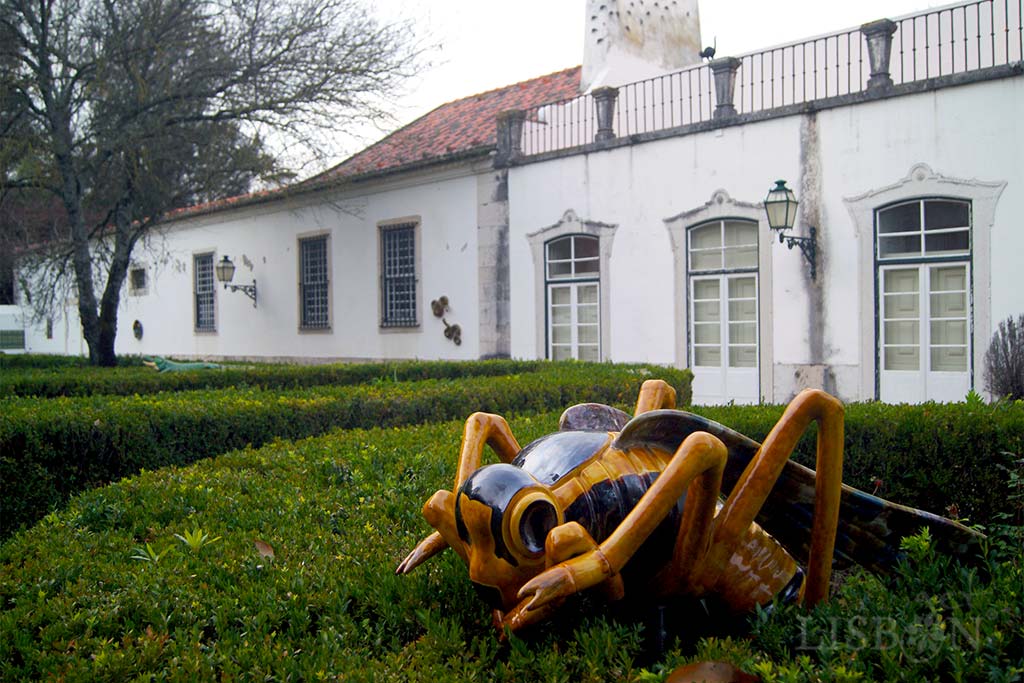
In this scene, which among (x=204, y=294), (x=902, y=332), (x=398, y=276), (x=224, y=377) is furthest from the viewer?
(x=204, y=294)

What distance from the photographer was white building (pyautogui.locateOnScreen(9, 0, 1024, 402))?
38.6ft

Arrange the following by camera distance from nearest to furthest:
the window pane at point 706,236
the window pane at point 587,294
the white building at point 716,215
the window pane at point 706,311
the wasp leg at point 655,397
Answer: the wasp leg at point 655,397, the white building at point 716,215, the window pane at point 706,236, the window pane at point 706,311, the window pane at point 587,294

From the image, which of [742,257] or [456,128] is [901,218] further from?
[456,128]

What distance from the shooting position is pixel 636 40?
17766mm

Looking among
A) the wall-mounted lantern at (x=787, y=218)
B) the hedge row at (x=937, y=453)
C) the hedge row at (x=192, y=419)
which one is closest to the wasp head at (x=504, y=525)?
the hedge row at (x=937, y=453)

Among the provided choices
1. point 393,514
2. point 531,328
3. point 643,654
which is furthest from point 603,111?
point 643,654

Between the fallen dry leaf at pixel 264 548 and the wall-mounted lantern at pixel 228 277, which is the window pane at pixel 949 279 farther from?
the wall-mounted lantern at pixel 228 277

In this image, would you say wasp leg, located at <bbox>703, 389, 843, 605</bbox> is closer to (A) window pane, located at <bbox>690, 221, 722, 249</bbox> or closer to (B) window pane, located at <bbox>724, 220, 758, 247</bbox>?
(B) window pane, located at <bbox>724, 220, 758, 247</bbox>

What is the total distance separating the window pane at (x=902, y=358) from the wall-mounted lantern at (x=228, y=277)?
1677 centimetres

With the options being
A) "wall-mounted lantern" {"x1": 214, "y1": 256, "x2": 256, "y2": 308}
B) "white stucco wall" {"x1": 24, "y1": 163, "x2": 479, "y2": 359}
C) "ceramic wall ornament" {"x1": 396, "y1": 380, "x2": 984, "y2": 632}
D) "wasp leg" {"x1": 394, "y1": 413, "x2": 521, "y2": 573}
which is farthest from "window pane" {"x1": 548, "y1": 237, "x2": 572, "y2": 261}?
"ceramic wall ornament" {"x1": 396, "y1": 380, "x2": 984, "y2": 632}

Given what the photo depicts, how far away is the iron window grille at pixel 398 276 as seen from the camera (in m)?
19.8

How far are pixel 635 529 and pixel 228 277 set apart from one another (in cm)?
2293

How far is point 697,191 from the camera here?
1433 cm

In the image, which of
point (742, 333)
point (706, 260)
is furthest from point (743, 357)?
point (706, 260)
